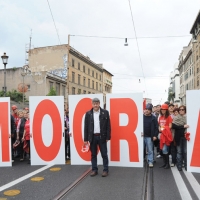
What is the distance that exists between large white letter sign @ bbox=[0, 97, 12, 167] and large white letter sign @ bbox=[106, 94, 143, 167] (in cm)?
305

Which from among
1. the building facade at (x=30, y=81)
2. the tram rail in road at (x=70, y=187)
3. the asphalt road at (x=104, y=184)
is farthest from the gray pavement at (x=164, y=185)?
the building facade at (x=30, y=81)

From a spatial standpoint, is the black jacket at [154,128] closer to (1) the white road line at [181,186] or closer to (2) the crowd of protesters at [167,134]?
(2) the crowd of protesters at [167,134]

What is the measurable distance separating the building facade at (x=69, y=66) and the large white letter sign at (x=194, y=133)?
31.1 m

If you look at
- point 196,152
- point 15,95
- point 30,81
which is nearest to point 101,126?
point 196,152

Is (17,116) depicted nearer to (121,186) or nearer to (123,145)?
(123,145)

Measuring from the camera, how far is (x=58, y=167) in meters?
6.99

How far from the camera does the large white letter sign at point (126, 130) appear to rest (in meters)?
6.84

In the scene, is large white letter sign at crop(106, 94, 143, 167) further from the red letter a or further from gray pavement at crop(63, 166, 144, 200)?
the red letter a

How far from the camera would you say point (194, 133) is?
6328 millimetres

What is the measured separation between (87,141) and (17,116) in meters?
3.76

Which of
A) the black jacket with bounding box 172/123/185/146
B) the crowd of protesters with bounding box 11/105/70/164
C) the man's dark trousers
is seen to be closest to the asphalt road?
the man's dark trousers

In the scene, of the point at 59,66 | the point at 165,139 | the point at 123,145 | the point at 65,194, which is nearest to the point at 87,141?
the point at 123,145

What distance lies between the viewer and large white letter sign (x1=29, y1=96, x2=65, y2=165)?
7422 mm

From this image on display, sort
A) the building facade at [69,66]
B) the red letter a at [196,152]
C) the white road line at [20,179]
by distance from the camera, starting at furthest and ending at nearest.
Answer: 1. the building facade at [69,66]
2. the red letter a at [196,152]
3. the white road line at [20,179]
